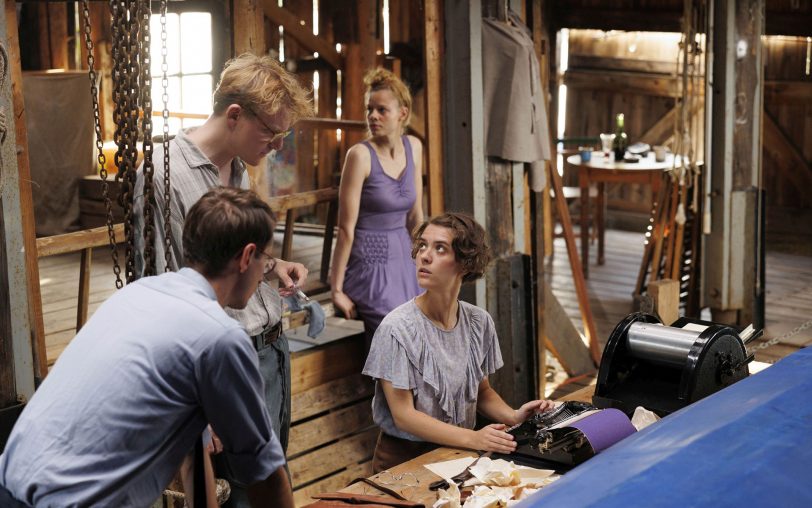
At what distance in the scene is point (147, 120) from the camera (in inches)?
105

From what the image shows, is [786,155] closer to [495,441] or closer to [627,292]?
[627,292]

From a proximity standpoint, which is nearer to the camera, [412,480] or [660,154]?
[412,480]

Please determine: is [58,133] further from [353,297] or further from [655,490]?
[655,490]

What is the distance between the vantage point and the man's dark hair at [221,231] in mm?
2297

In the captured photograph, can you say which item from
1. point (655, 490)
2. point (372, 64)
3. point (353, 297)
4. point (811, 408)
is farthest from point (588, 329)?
point (655, 490)

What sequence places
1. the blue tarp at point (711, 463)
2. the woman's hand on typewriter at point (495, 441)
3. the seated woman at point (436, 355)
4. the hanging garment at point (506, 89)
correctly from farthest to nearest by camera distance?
the hanging garment at point (506, 89)
the seated woman at point (436, 355)
the woman's hand on typewriter at point (495, 441)
the blue tarp at point (711, 463)

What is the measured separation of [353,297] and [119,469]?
303 cm

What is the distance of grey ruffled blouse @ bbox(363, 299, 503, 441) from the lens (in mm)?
3693

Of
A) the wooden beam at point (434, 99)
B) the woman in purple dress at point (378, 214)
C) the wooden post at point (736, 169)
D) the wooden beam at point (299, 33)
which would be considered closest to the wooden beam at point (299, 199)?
the woman in purple dress at point (378, 214)

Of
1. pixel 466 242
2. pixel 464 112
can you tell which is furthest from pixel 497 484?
pixel 464 112

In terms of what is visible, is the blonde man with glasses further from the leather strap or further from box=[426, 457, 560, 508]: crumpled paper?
Answer: box=[426, 457, 560, 508]: crumpled paper

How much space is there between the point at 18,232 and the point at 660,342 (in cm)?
226

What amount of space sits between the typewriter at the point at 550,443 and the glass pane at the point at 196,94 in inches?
196

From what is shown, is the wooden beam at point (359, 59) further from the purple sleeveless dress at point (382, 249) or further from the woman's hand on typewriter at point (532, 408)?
the woman's hand on typewriter at point (532, 408)
